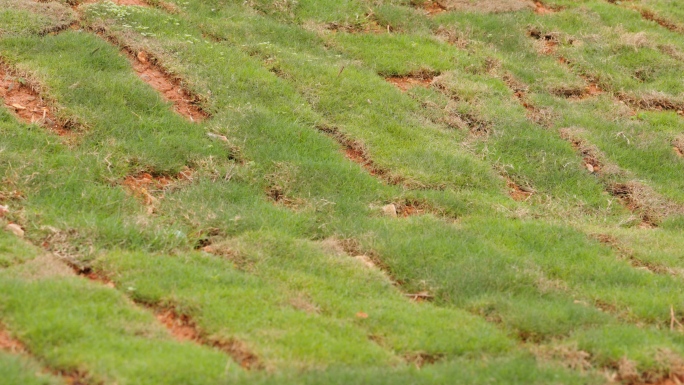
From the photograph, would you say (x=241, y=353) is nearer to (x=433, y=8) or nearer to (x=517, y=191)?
(x=517, y=191)

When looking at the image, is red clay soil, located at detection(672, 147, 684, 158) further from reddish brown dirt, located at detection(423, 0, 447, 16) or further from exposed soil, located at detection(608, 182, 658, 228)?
reddish brown dirt, located at detection(423, 0, 447, 16)

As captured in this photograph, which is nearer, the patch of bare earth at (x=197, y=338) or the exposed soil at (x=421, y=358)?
the patch of bare earth at (x=197, y=338)

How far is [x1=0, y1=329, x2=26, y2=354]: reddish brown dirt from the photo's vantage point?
5.17m

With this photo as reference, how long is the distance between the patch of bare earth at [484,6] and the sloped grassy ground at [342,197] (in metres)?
0.03

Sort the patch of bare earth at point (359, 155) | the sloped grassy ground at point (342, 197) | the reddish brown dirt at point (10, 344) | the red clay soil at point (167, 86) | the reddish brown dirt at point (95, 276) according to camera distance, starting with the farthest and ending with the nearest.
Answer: the red clay soil at point (167, 86) → the patch of bare earth at point (359, 155) → the reddish brown dirt at point (95, 276) → the sloped grassy ground at point (342, 197) → the reddish brown dirt at point (10, 344)

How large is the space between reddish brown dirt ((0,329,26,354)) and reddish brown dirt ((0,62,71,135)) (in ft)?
9.19

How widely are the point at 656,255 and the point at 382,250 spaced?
2.08 metres

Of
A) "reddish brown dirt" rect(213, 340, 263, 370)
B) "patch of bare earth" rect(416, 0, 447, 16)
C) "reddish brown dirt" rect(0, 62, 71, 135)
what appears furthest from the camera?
"patch of bare earth" rect(416, 0, 447, 16)

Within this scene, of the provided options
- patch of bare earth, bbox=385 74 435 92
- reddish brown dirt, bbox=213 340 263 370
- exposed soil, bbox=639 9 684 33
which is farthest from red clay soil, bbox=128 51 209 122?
exposed soil, bbox=639 9 684 33

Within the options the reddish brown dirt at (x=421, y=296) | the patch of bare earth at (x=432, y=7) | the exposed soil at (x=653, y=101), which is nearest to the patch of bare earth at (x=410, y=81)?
the patch of bare earth at (x=432, y=7)

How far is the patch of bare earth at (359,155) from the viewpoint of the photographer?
8.18 metres

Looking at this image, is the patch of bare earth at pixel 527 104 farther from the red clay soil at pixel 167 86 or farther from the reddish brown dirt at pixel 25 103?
the reddish brown dirt at pixel 25 103

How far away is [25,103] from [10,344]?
10.9ft

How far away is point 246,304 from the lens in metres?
5.84
